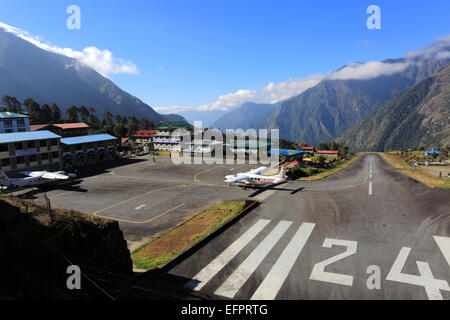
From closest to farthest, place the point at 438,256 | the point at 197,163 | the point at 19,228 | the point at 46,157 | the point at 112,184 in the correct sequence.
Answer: the point at 19,228
the point at 438,256
the point at 112,184
the point at 46,157
the point at 197,163

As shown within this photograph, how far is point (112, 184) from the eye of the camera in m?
55.7

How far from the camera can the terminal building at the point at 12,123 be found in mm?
87850

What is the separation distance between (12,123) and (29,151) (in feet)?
145

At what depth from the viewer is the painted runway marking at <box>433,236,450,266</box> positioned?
2102 cm

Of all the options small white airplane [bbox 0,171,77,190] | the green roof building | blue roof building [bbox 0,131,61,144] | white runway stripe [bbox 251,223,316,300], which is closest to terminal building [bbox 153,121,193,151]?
the green roof building

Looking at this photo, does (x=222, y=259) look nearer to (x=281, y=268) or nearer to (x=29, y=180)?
(x=281, y=268)

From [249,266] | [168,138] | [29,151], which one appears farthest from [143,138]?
[249,266]

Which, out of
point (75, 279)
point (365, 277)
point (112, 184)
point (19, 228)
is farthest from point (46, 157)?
point (365, 277)

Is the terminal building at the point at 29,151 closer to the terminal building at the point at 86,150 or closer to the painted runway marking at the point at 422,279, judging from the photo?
the terminal building at the point at 86,150

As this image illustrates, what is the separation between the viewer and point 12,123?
9088 centimetres

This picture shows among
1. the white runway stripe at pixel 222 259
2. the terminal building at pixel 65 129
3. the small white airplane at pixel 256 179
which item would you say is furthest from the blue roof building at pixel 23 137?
the white runway stripe at pixel 222 259

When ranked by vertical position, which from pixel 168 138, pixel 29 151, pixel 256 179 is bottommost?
pixel 256 179
